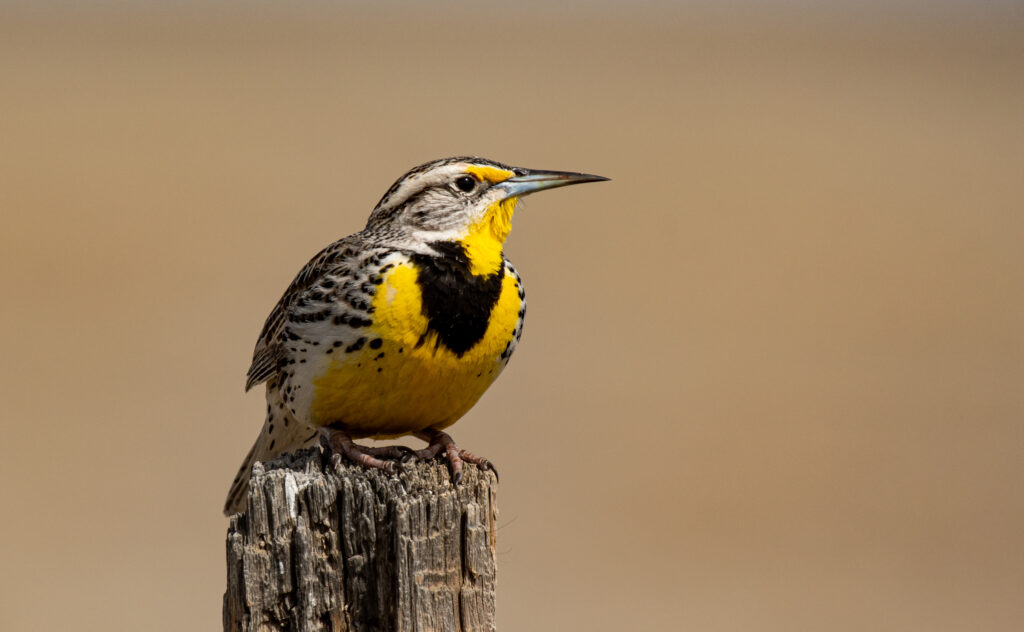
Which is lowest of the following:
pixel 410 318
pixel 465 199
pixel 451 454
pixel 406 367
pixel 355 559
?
pixel 355 559

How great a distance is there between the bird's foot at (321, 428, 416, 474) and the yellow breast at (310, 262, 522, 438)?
113 mm

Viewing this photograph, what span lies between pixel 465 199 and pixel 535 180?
0.19 meters

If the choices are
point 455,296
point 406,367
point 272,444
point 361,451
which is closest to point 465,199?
point 455,296

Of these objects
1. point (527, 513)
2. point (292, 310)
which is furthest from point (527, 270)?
point (292, 310)

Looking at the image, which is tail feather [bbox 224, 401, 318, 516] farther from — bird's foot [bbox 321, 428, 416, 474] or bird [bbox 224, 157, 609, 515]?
bird's foot [bbox 321, 428, 416, 474]

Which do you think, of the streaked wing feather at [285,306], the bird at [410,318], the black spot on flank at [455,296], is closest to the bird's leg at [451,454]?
the bird at [410,318]

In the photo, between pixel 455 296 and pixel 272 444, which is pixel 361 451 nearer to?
pixel 455 296

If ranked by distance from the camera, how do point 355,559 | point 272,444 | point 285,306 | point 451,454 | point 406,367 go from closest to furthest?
point 355,559, point 451,454, point 406,367, point 285,306, point 272,444

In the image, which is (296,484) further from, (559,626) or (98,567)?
(98,567)

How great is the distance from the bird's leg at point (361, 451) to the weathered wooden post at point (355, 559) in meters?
0.57

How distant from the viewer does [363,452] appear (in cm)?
362

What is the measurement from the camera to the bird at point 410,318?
3691mm

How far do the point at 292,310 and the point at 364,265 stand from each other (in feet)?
0.99

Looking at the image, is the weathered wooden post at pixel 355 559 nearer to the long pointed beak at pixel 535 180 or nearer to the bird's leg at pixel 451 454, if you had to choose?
the bird's leg at pixel 451 454
